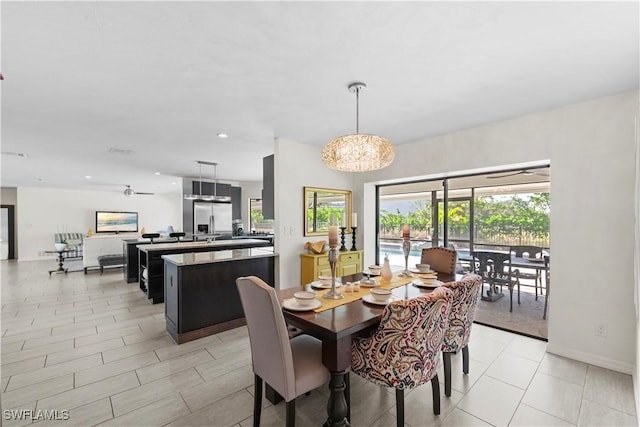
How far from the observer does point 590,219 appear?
2.69 metres

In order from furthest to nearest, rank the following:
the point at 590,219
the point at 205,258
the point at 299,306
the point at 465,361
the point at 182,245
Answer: the point at 182,245
the point at 205,258
the point at 590,219
the point at 465,361
the point at 299,306

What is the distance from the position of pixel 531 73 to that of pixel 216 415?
11.2ft

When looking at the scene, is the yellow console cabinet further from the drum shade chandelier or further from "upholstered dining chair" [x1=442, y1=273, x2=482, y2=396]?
"upholstered dining chair" [x1=442, y1=273, x2=482, y2=396]

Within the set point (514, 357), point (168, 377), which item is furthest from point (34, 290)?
point (514, 357)

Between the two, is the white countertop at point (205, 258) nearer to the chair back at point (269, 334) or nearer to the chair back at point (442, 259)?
the chair back at point (269, 334)

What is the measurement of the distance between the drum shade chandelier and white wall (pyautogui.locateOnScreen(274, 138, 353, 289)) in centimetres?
130

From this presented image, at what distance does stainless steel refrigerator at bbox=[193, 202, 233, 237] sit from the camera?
288 inches

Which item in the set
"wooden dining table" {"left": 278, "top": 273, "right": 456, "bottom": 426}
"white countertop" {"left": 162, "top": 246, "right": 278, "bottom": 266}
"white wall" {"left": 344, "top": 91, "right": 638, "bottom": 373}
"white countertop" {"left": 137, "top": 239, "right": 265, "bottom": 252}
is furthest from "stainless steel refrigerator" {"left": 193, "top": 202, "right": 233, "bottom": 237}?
"white wall" {"left": 344, "top": 91, "right": 638, "bottom": 373}

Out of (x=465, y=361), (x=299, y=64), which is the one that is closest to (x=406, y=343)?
(x=465, y=361)

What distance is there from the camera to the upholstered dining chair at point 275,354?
155 centimetres

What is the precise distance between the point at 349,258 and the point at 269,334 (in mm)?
2864

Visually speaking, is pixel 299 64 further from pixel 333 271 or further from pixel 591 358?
pixel 591 358

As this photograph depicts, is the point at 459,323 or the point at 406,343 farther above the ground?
the point at 406,343

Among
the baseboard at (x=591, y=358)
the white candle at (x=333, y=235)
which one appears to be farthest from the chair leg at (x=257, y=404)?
the baseboard at (x=591, y=358)
